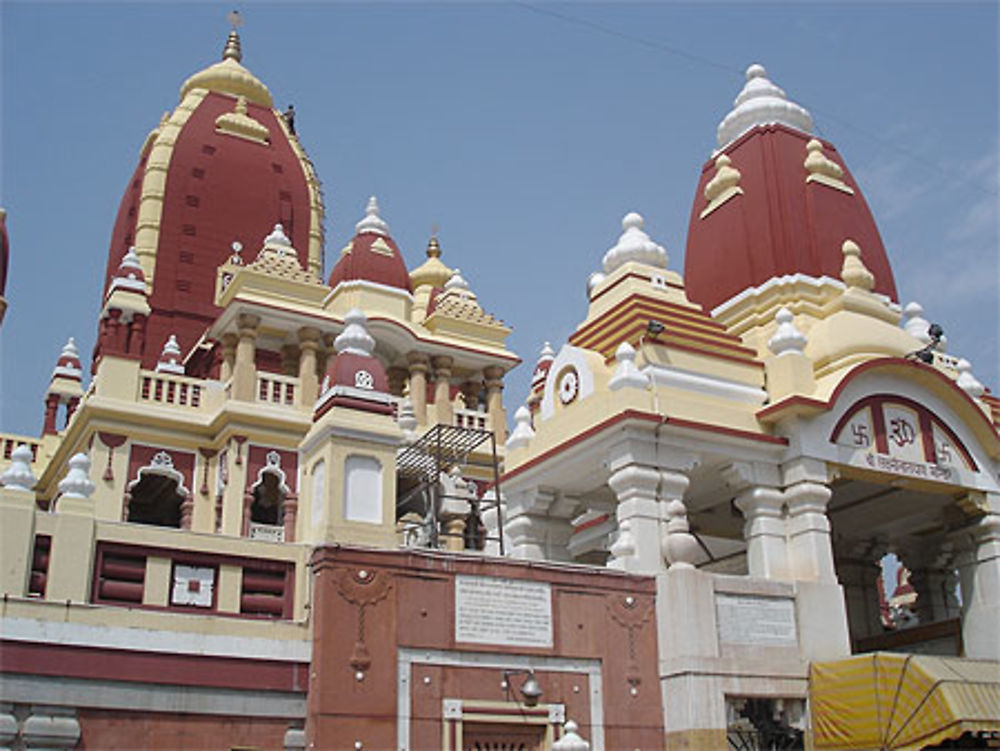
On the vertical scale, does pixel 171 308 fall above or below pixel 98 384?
above

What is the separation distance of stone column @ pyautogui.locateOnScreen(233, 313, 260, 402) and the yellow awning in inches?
550

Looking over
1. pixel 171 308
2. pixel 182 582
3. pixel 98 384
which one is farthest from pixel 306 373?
pixel 182 582

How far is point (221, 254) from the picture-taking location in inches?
1286

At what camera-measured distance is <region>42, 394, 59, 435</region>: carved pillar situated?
27.8 meters

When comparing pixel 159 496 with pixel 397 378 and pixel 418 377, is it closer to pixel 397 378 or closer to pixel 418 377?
pixel 397 378

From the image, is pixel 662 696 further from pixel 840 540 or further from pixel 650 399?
pixel 840 540

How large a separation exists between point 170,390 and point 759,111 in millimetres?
13454

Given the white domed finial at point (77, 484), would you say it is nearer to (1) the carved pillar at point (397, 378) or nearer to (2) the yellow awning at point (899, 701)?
(2) the yellow awning at point (899, 701)

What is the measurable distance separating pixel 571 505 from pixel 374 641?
662cm

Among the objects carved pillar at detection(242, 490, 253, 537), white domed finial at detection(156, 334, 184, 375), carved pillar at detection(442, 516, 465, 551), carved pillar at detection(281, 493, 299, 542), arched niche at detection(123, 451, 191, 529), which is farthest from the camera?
white domed finial at detection(156, 334, 184, 375)

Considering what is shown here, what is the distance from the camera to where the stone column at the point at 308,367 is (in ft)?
81.7

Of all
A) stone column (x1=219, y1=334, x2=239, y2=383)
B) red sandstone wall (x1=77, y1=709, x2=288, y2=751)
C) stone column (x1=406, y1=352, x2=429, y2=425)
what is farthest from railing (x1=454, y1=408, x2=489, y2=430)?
red sandstone wall (x1=77, y1=709, x2=288, y2=751)

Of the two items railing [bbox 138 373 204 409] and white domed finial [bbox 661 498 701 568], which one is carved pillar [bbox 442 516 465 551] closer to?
railing [bbox 138 373 204 409]

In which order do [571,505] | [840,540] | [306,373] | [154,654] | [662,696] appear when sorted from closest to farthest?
[154,654]
[662,696]
[571,505]
[840,540]
[306,373]
